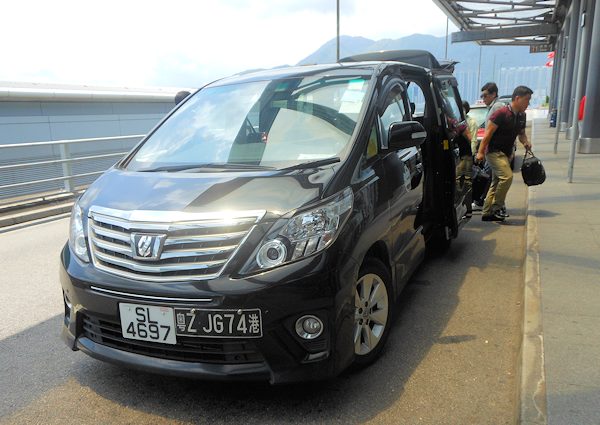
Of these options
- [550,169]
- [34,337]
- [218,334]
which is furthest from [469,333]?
[550,169]

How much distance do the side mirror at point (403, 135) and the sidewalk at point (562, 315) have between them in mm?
1468

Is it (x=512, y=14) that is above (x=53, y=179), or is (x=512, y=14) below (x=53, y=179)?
above

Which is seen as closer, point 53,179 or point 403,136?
point 403,136

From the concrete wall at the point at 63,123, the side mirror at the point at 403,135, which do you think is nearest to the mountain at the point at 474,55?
the concrete wall at the point at 63,123

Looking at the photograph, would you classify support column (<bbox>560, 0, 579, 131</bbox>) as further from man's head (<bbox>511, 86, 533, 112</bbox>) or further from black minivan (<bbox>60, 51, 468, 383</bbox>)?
black minivan (<bbox>60, 51, 468, 383</bbox>)

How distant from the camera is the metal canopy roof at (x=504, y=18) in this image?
73.7ft

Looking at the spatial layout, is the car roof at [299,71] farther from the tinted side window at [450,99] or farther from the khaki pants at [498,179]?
the khaki pants at [498,179]

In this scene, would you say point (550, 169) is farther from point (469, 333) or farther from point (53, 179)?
point (53, 179)

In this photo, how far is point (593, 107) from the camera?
13.1m

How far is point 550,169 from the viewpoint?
10.2 metres

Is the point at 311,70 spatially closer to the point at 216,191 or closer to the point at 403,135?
the point at 403,135

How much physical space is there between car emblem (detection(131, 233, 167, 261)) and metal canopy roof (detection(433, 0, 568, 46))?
22.7 metres

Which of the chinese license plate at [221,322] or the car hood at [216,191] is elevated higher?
the car hood at [216,191]

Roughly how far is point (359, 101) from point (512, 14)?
26815 millimetres
